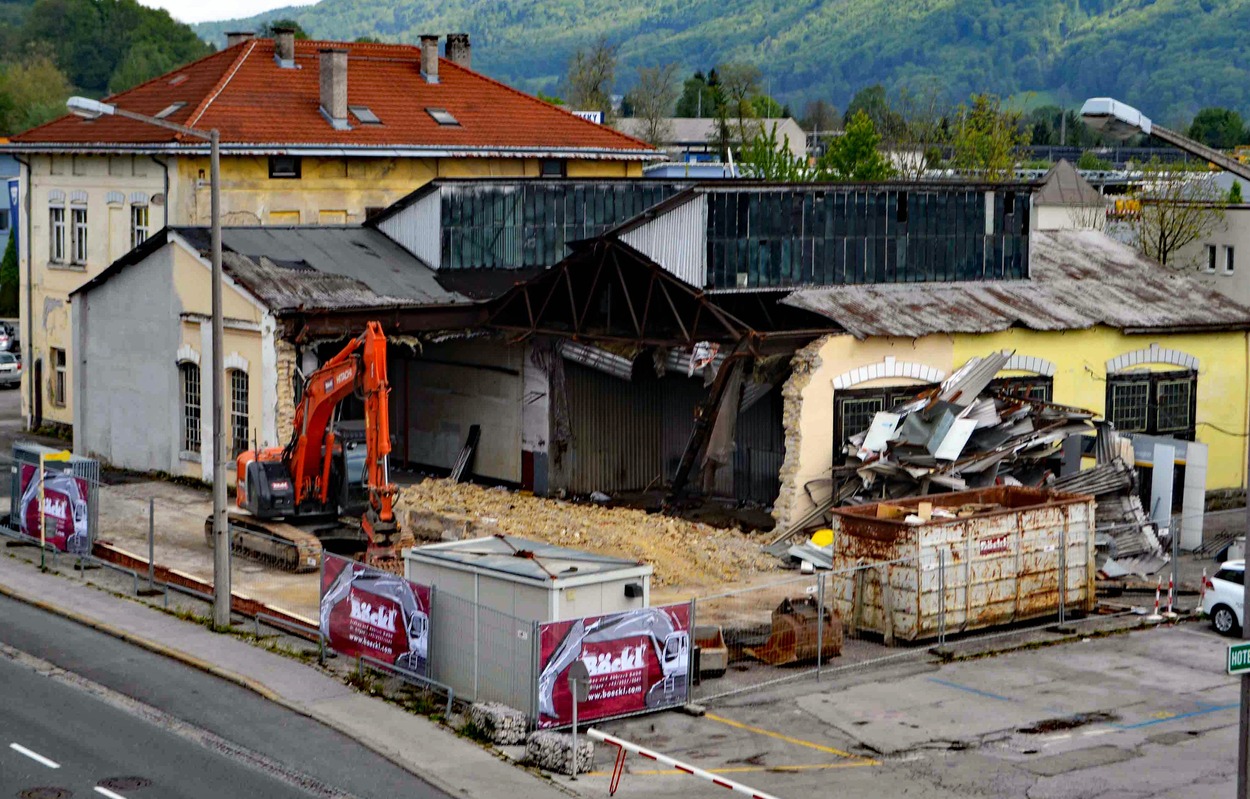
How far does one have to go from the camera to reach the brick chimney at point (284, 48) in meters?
48.9

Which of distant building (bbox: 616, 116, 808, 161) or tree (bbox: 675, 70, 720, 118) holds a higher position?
tree (bbox: 675, 70, 720, 118)

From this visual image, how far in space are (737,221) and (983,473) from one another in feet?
24.0

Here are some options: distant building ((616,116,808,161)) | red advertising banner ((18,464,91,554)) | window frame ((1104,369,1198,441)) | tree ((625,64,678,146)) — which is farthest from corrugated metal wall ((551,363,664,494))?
tree ((625,64,678,146))

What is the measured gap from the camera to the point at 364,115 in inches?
1890

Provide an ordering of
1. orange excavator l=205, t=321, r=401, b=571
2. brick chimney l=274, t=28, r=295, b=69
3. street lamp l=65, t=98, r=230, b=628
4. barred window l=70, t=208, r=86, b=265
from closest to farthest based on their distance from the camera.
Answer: street lamp l=65, t=98, r=230, b=628, orange excavator l=205, t=321, r=401, b=571, barred window l=70, t=208, r=86, b=265, brick chimney l=274, t=28, r=295, b=69

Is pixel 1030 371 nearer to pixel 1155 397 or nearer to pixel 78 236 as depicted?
pixel 1155 397

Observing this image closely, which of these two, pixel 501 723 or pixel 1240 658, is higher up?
pixel 1240 658

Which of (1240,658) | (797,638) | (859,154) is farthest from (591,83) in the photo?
(1240,658)

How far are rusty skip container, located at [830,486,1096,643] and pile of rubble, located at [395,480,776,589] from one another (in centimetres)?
379

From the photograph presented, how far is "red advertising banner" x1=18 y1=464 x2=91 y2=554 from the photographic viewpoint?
31.1 m

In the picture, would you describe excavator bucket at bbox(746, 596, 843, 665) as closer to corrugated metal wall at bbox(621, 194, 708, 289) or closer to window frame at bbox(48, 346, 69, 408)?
corrugated metal wall at bbox(621, 194, 708, 289)

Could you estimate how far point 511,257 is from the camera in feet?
137

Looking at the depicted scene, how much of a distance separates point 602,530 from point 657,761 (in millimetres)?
12590

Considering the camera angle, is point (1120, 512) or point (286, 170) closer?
point (1120, 512)
